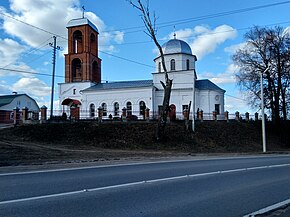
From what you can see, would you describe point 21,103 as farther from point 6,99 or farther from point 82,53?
point 82,53

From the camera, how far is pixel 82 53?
171 feet

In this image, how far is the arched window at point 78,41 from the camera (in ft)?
175

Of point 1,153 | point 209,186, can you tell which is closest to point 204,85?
point 1,153

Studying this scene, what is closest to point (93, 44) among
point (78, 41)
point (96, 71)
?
point (78, 41)

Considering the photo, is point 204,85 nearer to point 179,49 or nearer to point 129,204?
point 179,49

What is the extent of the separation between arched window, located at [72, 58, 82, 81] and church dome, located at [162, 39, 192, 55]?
1565 cm

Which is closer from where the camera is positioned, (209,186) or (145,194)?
(145,194)

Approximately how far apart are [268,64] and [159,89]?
643 inches

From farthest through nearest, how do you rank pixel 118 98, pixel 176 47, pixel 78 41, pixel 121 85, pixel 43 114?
pixel 78 41, pixel 121 85, pixel 176 47, pixel 118 98, pixel 43 114

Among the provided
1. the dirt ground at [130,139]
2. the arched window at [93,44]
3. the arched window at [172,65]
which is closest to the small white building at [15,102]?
the arched window at [93,44]

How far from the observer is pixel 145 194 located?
7.18 meters

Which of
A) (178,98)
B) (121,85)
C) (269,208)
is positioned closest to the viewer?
(269,208)

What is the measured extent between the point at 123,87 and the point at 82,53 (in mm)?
10435

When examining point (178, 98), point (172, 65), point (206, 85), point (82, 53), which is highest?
point (82, 53)
